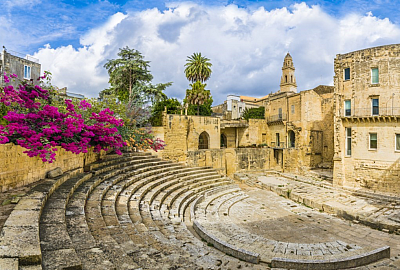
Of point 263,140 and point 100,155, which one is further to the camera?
point 263,140

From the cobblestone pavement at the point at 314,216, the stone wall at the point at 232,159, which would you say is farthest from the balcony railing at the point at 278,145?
the cobblestone pavement at the point at 314,216

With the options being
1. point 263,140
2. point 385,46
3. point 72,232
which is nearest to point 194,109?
point 263,140

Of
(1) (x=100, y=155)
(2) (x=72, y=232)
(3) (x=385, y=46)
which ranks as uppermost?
(3) (x=385, y=46)

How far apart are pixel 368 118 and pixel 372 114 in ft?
1.94

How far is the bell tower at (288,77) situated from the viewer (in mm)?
49500

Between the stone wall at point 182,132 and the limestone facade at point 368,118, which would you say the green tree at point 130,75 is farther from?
the limestone facade at point 368,118

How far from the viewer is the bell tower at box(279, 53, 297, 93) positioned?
49500 mm

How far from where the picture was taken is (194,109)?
34.3m

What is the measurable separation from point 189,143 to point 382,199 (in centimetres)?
1471

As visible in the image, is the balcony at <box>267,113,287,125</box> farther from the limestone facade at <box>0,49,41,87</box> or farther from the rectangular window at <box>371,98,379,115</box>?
the limestone facade at <box>0,49,41,87</box>

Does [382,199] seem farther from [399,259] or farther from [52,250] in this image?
[52,250]

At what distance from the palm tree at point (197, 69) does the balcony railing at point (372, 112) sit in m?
23.0

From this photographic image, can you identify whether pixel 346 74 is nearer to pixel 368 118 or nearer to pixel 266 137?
pixel 368 118

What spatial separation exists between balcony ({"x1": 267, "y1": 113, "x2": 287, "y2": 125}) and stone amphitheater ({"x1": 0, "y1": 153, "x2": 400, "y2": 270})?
12.6m
